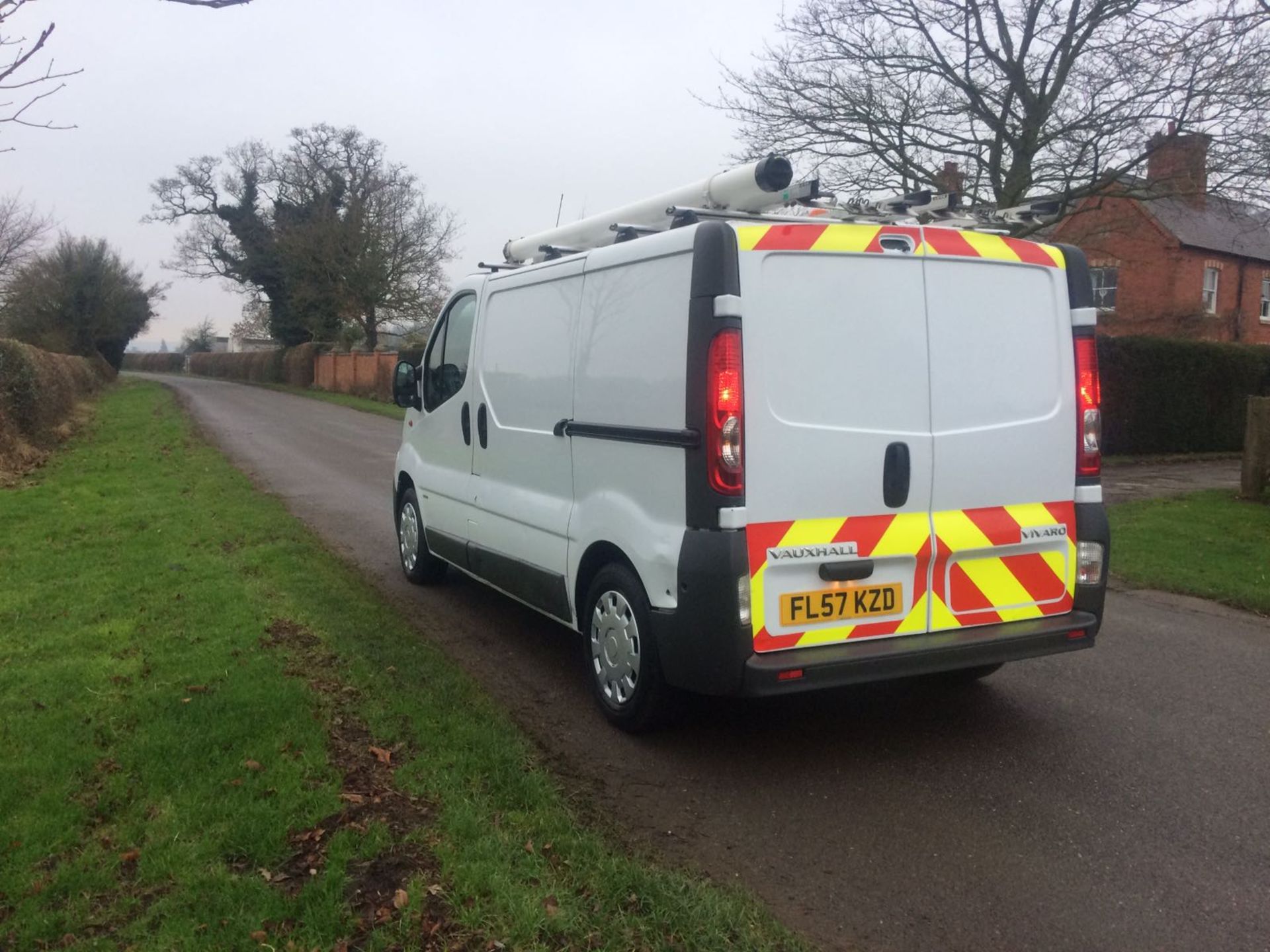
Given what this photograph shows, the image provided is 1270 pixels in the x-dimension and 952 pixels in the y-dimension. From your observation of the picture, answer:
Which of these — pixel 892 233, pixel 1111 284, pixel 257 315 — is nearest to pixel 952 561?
pixel 892 233

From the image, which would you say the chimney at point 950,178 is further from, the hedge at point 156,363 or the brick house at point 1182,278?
the hedge at point 156,363

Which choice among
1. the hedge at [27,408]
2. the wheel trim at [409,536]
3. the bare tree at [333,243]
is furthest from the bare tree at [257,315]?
the wheel trim at [409,536]

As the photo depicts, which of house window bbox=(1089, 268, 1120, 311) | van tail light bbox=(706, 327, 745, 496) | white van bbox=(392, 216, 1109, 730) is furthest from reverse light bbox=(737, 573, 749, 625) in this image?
house window bbox=(1089, 268, 1120, 311)

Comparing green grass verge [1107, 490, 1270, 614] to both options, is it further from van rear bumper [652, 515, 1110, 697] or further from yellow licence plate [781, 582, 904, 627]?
yellow licence plate [781, 582, 904, 627]

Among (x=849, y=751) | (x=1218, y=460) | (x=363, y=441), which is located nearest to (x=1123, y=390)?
(x=1218, y=460)

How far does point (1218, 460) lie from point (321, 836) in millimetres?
19236

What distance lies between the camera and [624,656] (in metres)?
4.66

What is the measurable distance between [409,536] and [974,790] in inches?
193

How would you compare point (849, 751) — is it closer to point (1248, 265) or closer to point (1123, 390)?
point (1123, 390)

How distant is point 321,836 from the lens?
3496 mm

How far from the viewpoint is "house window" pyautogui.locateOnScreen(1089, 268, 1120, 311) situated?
2911 cm

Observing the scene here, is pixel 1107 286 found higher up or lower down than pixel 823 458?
higher up

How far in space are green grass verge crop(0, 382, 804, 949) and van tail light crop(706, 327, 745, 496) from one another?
4.55 feet

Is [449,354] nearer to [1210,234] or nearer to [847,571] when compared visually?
[847,571]
